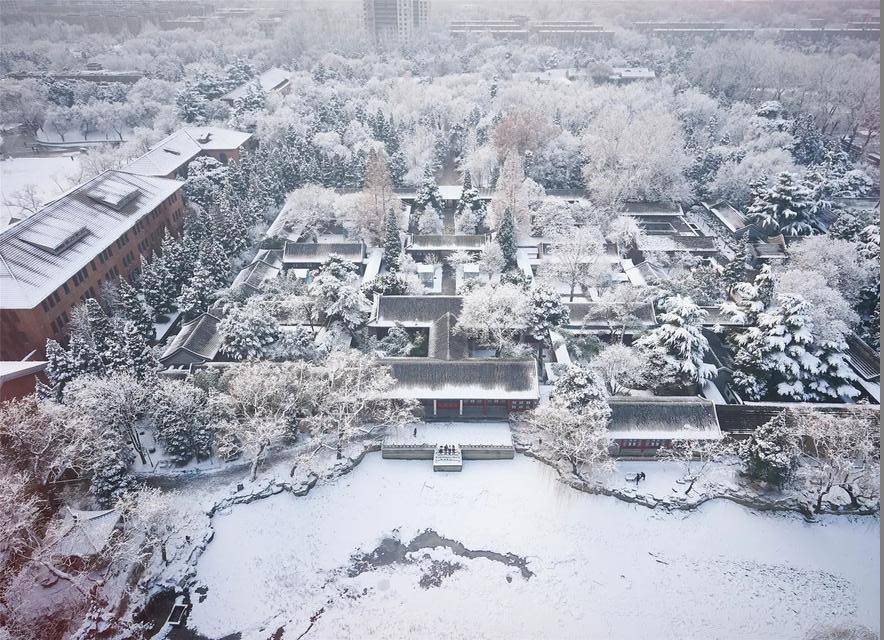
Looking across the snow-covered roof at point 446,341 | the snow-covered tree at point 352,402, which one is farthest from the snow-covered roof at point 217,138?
the snow-covered tree at point 352,402

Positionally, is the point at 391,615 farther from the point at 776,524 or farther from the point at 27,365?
the point at 27,365

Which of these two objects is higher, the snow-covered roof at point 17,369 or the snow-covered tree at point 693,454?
the snow-covered roof at point 17,369

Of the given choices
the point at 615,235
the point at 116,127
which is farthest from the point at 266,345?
the point at 116,127

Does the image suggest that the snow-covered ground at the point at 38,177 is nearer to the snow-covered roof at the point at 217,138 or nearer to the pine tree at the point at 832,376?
the snow-covered roof at the point at 217,138

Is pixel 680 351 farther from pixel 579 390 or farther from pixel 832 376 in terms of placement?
pixel 832 376

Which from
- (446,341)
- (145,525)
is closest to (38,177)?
(145,525)

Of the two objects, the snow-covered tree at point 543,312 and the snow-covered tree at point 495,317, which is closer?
the snow-covered tree at point 543,312
